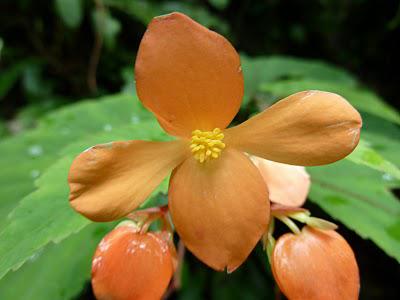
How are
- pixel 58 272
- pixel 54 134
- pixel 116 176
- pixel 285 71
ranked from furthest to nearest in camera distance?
pixel 285 71 < pixel 54 134 < pixel 58 272 < pixel 116 176

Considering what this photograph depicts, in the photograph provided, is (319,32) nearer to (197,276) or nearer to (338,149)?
(197,276)

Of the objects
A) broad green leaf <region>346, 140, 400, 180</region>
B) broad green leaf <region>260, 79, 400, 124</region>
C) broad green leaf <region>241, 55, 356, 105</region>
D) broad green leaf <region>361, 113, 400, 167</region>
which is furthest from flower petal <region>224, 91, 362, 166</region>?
broad green leaf <region>241, 55, 356, 105</region>

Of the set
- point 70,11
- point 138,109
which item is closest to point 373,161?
point 138,109

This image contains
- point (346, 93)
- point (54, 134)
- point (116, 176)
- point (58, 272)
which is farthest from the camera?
point (346, 93)

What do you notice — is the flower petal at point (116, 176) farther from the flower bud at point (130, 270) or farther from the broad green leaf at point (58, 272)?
the broad green leaf at point (58, 272)

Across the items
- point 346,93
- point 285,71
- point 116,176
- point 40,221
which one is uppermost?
point 116,176

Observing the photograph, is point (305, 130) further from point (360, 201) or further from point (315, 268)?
point (360, 201)
